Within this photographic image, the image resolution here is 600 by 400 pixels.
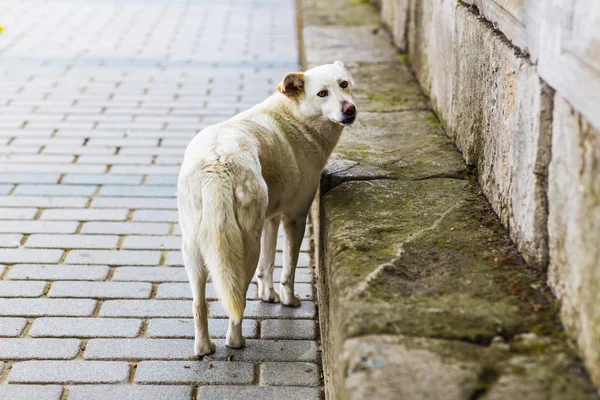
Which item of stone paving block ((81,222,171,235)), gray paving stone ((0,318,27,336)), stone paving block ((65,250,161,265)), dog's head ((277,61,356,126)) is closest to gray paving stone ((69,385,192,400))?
gray paving stone ((0,318,27,336))

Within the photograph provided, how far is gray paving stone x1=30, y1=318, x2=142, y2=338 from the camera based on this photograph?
3631mm

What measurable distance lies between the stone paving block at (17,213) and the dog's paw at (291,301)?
193 cm

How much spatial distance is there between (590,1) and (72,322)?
270 cm

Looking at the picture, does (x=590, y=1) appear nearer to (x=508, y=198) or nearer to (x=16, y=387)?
(x=508, y=198)

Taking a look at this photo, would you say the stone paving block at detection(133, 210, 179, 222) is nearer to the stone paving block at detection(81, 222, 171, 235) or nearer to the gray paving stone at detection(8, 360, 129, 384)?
the stone paving block at detection(81, 222, 171, 235)

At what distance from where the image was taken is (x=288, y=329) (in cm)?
378

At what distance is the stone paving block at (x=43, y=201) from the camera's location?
510 cm

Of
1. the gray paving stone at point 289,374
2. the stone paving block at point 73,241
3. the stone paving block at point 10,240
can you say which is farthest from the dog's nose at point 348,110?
the stone paving block at point 10,240

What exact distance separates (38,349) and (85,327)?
0.87 ft

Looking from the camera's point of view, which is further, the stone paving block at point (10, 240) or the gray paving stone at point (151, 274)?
the stone paving block at point (10, 240)

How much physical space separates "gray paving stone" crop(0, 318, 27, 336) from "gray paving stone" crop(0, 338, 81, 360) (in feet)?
0.21

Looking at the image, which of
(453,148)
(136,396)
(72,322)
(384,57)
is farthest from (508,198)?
(384,57)

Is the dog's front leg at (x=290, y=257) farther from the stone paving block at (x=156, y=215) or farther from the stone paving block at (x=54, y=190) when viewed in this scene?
the stone paving block at (x=54, y=190)

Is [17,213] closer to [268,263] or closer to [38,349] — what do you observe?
[38,349]
